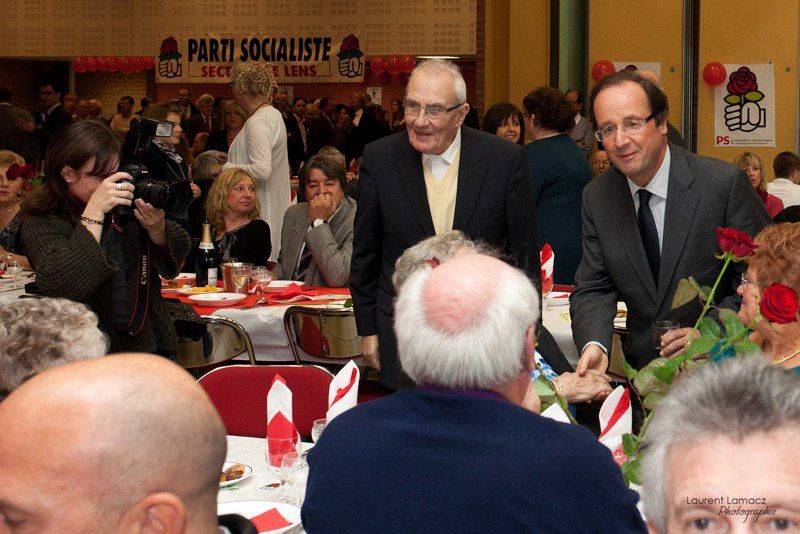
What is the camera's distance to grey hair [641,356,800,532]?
1284mm

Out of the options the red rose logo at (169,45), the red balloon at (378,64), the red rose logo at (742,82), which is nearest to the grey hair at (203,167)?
the red rose logo at (742,82)

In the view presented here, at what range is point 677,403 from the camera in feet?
4.42

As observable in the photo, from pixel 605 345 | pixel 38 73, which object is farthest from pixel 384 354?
pixel 38 73

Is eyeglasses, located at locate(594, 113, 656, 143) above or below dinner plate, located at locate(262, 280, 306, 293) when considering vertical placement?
above

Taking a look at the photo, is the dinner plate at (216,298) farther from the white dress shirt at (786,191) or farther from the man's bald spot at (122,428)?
the white dress shirt at (786,191)

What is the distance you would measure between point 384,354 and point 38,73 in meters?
18.9

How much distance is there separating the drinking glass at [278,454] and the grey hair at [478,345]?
73cm

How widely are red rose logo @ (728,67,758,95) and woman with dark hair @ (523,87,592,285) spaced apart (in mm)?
4725

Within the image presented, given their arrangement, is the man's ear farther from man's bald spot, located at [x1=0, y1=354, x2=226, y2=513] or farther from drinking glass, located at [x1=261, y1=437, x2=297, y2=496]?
drinking glass, located at [x1=261, y1=437, x2=297, y2=496]

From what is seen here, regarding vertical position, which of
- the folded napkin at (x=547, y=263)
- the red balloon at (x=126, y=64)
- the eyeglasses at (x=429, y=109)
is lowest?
the folded napkin at (x=547, y=263)

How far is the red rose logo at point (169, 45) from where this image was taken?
16.9m

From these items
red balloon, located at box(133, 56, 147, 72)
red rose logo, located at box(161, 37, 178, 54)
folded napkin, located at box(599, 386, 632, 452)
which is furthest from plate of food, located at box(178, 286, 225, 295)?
red balloon, located at box(133, 56, 147, 72)

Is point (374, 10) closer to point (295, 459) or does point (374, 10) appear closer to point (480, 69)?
point (480, 69)

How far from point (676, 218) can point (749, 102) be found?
7.29 metres
